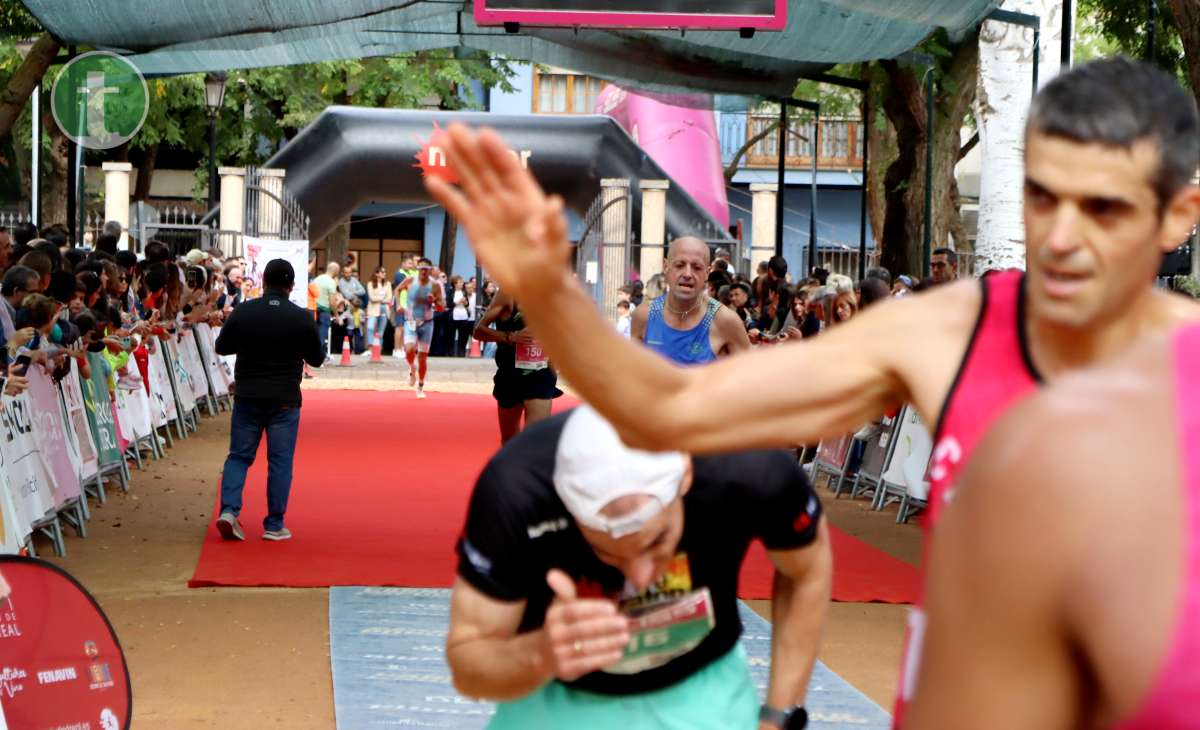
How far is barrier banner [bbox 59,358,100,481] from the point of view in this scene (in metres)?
12.5

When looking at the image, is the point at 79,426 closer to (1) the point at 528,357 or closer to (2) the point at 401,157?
(1) the point at 528,357

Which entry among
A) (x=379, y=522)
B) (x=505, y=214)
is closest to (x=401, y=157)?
(x=379, y=522)

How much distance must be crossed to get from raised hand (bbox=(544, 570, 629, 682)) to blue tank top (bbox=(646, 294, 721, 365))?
24.0 feet

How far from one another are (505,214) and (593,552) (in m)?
1.49

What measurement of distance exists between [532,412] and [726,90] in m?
7.82

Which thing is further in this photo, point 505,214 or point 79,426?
point 79,426

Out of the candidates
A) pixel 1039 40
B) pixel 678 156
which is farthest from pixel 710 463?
pixel 678 156

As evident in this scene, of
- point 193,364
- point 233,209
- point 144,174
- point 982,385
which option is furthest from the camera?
point 144,174

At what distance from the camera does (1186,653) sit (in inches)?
44.8

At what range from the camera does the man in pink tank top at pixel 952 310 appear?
6.66 feet

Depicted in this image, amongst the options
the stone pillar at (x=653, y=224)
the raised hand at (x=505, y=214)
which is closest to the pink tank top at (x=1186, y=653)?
the raised hand at (x=505, y=214)

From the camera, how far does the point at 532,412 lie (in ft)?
42.0

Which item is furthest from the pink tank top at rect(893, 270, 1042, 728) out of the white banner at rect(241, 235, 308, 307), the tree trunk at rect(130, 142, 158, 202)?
the tree trunk at rect(130, 142, 158, 202)

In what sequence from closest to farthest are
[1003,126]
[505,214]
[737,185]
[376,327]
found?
[505,214]
[1003,126]
[376,327]
[737,185]
